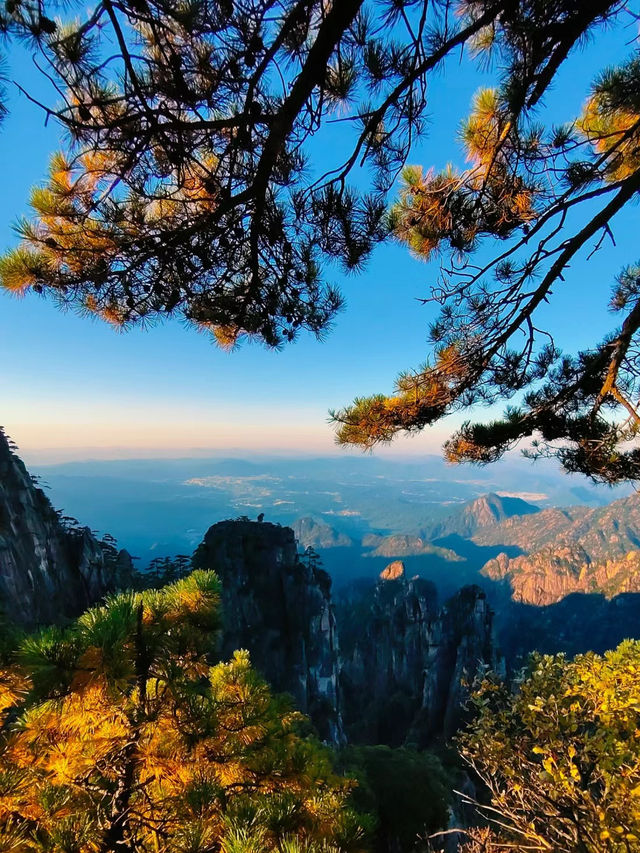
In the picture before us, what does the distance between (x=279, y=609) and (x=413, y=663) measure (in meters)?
21.7

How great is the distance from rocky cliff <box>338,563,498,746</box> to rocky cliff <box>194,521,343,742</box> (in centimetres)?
1027

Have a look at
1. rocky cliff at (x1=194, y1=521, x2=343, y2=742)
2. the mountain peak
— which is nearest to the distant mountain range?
the mountain peak

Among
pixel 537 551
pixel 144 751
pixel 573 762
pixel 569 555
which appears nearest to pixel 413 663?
pixel 573 762

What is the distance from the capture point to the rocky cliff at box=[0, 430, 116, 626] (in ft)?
68.0

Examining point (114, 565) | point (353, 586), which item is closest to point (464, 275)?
point (114, 565)

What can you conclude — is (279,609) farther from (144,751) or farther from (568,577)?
(568,577)

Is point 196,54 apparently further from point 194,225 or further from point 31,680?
point 31,680

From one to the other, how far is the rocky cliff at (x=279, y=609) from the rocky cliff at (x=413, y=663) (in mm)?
10267

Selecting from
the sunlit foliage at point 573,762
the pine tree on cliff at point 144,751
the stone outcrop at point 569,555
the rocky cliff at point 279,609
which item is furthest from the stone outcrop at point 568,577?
the pine tree on cliff at point 144,751

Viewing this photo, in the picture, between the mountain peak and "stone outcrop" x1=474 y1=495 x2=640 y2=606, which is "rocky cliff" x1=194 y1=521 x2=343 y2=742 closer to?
"stone outcrop" x1=474 y1=495 x2=640 y2=606

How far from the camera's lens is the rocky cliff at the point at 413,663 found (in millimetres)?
38281

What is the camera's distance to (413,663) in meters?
44.1

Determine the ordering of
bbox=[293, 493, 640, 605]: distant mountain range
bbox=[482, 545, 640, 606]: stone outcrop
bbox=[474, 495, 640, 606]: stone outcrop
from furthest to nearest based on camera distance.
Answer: bbox=[293, 493, 640, 605]: distant mountain range < bbox=[474, 495, 640, 606]: stone outcrop < bbox=[482, 545, 640, 606]: stone outcrop

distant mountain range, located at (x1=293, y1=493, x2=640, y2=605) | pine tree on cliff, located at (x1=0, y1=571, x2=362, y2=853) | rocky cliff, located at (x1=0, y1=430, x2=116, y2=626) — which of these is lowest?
distant mountain range, located at (x1=293, y1=493, x2=640, y2=605)
